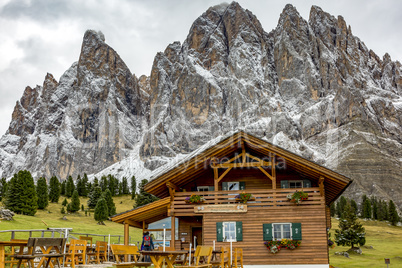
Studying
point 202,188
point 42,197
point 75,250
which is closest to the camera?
point 75,250

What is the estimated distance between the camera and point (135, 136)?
7490 inches

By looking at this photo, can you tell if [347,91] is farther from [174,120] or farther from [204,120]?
[174,120]

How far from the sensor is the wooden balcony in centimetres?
2045

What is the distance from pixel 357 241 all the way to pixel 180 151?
395 feet

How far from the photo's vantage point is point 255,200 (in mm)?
20812

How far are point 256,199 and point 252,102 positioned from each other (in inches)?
5554

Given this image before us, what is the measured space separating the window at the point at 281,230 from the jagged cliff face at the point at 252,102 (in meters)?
112

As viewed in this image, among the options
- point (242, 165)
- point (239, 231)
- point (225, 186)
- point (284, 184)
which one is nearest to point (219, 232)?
point (239, 231)

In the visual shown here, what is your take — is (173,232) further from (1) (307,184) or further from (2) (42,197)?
(2) (42,197)

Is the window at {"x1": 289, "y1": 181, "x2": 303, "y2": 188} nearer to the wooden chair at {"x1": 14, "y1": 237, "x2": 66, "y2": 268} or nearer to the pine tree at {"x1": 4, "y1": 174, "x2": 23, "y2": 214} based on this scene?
the wooden chair at {"x1": 14, "y1": 237, "x2": 66, "y2": 268}

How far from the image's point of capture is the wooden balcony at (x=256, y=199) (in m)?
20.5

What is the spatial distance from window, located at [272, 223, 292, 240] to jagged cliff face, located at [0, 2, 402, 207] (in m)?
112

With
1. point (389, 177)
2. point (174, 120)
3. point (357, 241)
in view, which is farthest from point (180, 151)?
point (357, 241)

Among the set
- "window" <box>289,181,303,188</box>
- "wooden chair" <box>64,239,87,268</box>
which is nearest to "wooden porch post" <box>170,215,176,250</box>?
"wooden chair" <box>64,239,87,268</box>
